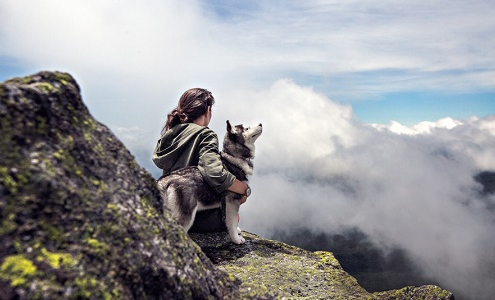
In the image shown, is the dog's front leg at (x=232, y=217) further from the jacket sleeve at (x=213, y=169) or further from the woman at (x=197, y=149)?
the jacket sleeve at (x=213, y=169)

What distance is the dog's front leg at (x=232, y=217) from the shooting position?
1061cm

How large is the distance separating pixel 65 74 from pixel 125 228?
6.82ft

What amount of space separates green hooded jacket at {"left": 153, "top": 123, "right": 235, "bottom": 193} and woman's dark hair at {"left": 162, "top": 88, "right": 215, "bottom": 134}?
0.34 meters

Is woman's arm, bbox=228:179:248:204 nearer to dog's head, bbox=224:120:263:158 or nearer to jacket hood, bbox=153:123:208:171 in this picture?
dog's head, bbox=224:120:263:158

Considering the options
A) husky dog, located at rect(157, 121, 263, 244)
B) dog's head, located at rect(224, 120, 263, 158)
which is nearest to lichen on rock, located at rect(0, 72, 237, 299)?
husky dog, located at rect(157, 121, 263, 244)

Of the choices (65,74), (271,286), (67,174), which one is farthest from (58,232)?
(271,286)

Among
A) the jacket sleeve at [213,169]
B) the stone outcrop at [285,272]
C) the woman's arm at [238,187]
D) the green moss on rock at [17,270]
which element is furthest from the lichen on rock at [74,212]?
the woman's arm at [238,187]

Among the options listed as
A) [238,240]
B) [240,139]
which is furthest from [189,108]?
[238,240]

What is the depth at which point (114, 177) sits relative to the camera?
489cm

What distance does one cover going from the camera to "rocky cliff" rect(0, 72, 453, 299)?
363 centimetres

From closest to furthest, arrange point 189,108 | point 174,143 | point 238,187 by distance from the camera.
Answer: point 238,187 → point 174,143 → point 189,108

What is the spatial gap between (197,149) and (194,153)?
14 centimetres

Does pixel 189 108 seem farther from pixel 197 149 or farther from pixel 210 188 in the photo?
pixel 210 188

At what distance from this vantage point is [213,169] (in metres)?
9.70
